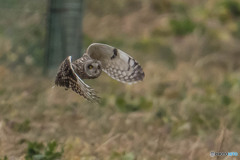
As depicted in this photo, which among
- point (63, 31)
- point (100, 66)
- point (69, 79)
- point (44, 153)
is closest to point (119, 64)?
point (100, 66)

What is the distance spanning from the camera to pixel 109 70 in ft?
13.1

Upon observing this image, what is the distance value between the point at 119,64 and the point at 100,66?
6.1 inches

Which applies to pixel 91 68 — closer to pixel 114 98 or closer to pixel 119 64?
pixel 119 64

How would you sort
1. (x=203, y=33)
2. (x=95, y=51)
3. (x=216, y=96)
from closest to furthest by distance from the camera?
(x=95, y=51)
(x=216, y=96)
(x=203, y=33)

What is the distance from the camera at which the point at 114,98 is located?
5.93m

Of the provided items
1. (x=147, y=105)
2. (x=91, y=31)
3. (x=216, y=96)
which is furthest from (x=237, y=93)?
(x=91, y=31)

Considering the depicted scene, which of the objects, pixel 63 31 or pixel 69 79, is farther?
pixel 63 31

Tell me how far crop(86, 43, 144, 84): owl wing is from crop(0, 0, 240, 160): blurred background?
51 centimetres

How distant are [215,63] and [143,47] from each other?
1078 millimetres

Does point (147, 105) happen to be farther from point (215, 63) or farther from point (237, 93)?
point (215, 63)

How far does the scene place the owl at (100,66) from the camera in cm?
371

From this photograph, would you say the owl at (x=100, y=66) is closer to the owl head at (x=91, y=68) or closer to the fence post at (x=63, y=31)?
the owl head at (x=91, y=68)

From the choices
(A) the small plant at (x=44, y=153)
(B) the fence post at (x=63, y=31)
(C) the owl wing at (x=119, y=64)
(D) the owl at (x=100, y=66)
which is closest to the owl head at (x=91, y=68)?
(D) the owl at (x=100, y=66)

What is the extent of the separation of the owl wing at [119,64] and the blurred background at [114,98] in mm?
507
